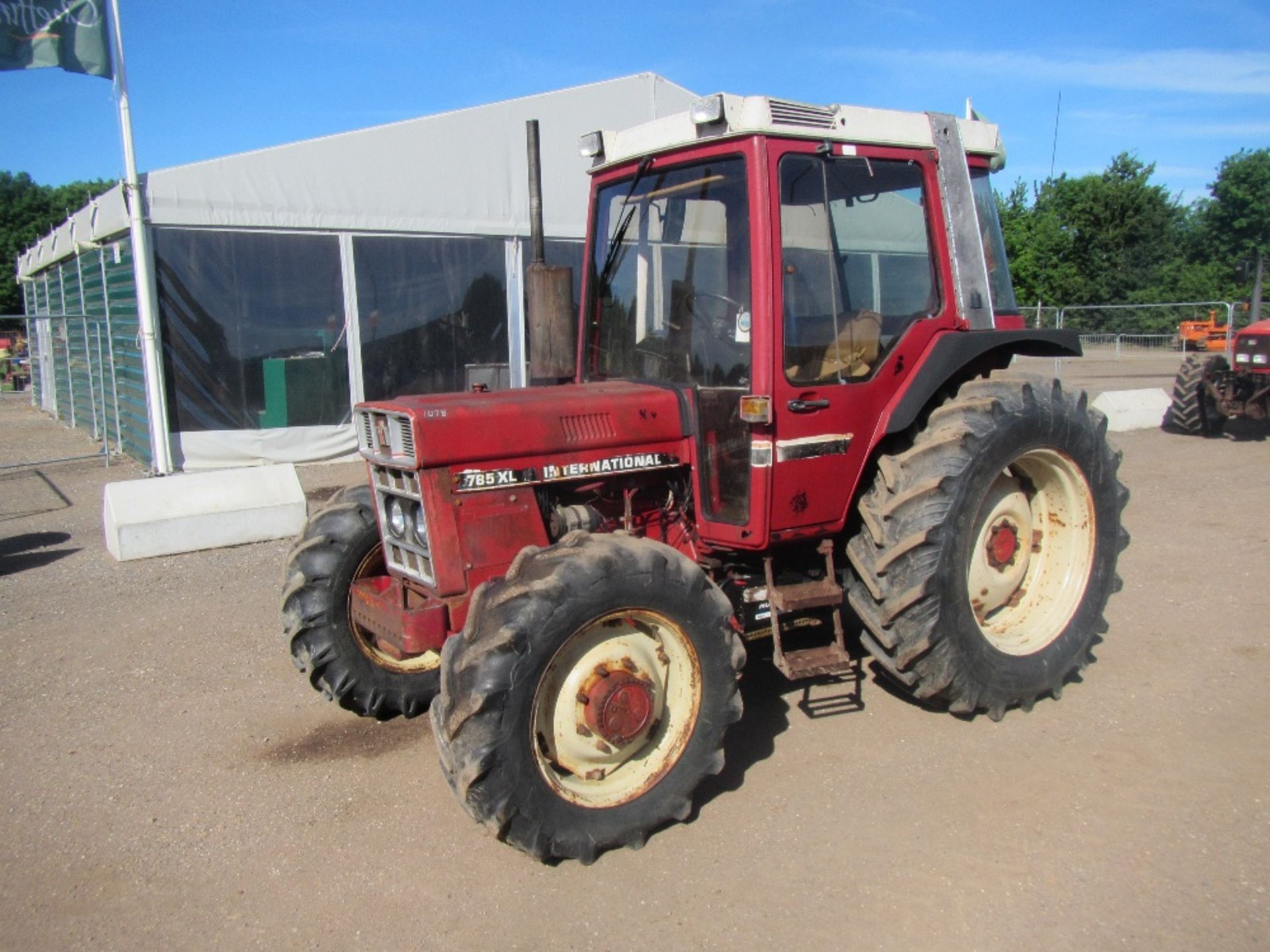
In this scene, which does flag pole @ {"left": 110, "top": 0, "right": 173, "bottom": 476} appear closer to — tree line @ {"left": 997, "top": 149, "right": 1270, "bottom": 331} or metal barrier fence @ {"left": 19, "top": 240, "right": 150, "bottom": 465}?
metal barrier fence @ {"left": 19, "top": 240, "right": 150, "bottom": 465}

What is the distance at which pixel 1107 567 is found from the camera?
4.73m

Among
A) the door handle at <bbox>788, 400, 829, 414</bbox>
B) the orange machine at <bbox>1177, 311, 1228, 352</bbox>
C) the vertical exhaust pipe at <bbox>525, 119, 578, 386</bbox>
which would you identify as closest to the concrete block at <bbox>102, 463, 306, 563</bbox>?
the vertical exhaust pipe at <bbox>525, 119, 578, 386</bbox>

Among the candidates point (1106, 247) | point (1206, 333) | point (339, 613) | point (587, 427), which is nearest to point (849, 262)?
point (587, 427)

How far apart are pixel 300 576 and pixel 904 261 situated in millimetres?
2928

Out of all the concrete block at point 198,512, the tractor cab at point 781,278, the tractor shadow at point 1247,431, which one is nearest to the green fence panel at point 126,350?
the concrete block at point 198,512

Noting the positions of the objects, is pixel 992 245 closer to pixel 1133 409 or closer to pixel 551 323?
pixel 551 323

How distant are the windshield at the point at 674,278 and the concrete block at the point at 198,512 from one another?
435cm

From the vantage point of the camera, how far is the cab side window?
3.87m

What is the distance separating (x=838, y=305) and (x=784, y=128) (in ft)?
2.38

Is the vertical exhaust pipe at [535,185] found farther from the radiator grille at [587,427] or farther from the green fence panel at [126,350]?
the green fence panel at [126,350]

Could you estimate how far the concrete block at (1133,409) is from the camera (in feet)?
45.1

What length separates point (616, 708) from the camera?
335cm

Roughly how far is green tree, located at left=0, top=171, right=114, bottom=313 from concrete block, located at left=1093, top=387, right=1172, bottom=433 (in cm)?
4393

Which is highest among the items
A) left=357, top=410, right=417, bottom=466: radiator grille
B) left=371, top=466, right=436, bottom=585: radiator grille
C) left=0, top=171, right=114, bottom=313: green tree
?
left=0, top=171, right=114, bottom=313: green tree
